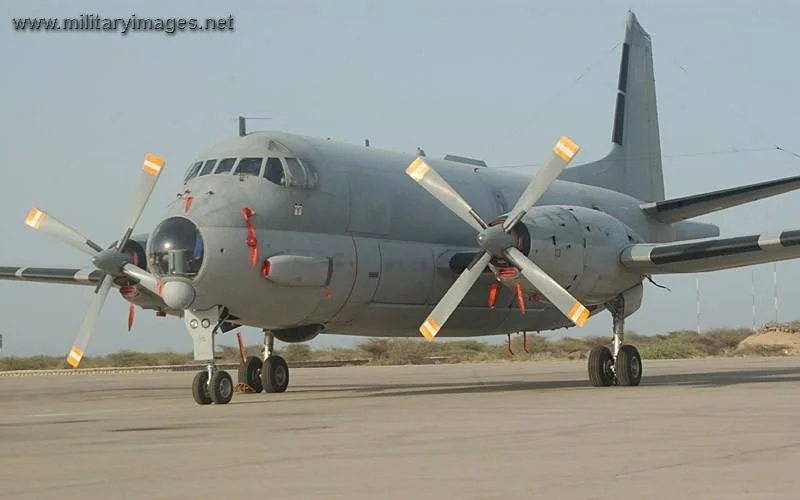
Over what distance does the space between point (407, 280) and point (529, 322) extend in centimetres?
414

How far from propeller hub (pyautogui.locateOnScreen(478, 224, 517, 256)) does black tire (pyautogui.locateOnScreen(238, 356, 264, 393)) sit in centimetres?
511

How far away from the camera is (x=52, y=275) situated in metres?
24.3

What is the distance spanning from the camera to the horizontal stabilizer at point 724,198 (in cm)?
2251

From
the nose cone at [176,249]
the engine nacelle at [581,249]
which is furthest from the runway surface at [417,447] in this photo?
the engine nacelle at [581,249]

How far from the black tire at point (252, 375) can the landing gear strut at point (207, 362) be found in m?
3.09

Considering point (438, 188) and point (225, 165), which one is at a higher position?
point (225, 165)

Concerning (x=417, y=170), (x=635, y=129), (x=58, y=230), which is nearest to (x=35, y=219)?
(x=58, y=230)

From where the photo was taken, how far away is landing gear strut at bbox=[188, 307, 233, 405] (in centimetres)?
1767

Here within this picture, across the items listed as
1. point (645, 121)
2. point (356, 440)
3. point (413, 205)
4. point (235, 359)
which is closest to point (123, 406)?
point (413, 205)

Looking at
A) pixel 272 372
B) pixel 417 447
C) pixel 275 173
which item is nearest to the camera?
pixel 417 447

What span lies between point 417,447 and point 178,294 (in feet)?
27.2

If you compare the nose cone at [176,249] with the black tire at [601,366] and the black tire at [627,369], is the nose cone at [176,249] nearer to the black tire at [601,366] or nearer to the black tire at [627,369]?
the black tire at [601,366]

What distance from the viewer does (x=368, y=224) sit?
804 inches

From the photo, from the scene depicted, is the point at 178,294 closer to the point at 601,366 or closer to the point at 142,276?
the point at 142,276
